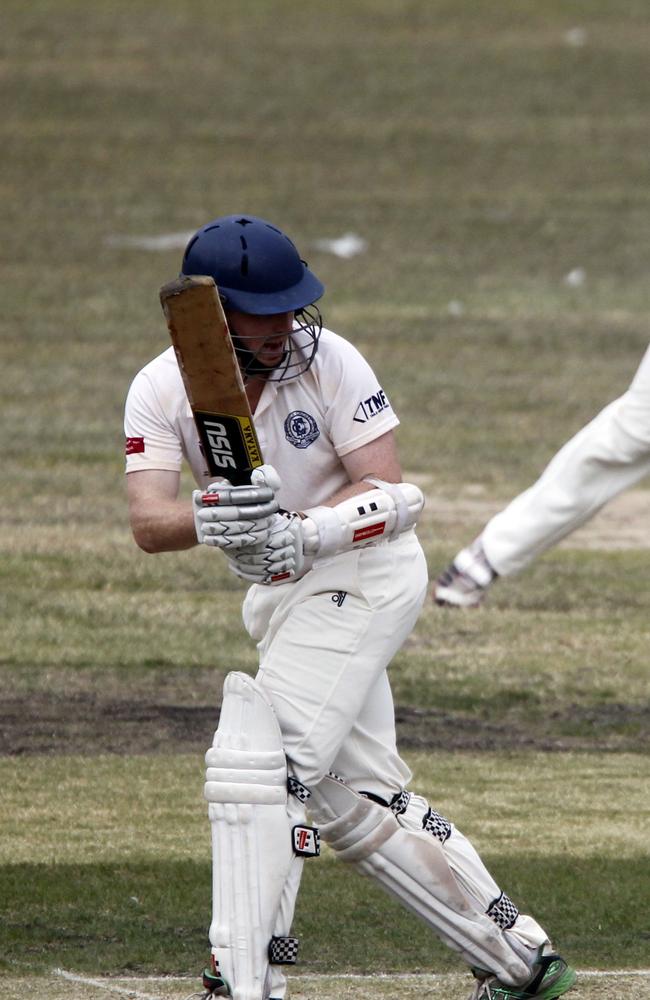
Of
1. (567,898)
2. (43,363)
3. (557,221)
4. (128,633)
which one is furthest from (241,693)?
(557,221)

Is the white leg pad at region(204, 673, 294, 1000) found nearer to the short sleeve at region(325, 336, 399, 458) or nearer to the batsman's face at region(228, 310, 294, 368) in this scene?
the short sleeve at region(325, 336, 399, 458)

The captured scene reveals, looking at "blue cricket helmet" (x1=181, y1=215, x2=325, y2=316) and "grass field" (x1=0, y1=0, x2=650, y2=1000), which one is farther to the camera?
"grass field" (x1=0, y1=0, x2=650, y2=1000)

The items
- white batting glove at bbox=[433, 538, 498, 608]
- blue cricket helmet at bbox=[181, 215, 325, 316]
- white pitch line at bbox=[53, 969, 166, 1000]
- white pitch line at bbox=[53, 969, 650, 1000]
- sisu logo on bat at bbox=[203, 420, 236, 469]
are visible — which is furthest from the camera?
white batting glove at bbox=[433, 538, 498, 608]

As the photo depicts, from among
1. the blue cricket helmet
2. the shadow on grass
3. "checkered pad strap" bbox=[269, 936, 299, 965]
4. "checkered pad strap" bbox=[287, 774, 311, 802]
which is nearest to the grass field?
the shadow on grass

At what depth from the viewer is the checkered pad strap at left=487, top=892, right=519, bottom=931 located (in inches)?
197

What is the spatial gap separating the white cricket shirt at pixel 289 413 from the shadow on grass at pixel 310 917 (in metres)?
1.42

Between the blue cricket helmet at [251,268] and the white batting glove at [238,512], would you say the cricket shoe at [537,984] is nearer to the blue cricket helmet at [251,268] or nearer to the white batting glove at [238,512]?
the white batting glove at [238,512]

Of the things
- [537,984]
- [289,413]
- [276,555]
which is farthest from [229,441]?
[537,984]

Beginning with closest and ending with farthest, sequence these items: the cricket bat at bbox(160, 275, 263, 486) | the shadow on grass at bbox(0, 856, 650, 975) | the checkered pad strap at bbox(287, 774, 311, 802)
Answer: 1. the cricket bat at bbox(160, 275, 263, 486)
2. the checkered pad strap at bbox(287, 774, 311, 802)
3. the shadow on grass at bbox(0, 856, 650, 975)

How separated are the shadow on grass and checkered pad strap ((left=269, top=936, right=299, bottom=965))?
84cm

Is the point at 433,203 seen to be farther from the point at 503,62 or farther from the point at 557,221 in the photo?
the point at 503,62

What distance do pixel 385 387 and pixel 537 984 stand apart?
9060 mm

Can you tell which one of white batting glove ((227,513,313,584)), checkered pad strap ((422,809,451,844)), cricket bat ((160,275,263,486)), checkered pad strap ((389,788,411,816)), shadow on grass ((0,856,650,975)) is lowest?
shadow on grass ((0,856,650,975))

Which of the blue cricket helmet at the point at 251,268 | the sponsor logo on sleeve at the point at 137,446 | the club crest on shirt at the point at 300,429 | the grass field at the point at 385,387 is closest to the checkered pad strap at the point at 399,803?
the grass field at the point at 385,387
